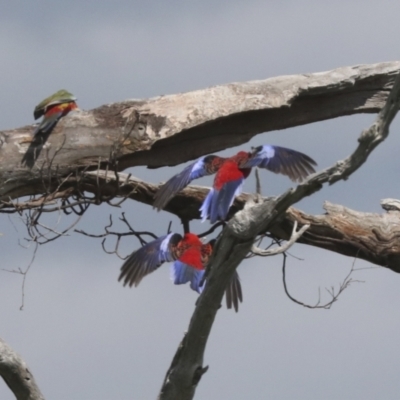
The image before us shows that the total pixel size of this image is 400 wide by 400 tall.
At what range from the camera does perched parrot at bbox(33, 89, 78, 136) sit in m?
5.84

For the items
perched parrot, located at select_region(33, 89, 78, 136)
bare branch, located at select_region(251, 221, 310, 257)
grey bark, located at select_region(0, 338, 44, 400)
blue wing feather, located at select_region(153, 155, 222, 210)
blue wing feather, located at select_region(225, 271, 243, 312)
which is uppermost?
perched parrot, located at select_region(33, 89, 78, 136)

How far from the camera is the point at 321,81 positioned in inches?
246

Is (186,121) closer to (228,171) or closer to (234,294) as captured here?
(228,171)

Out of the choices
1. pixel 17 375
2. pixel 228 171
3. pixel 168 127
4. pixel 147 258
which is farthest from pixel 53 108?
pixel 17 375

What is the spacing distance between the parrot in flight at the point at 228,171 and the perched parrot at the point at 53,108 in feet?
2.06

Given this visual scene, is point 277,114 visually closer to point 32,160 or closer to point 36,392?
point 32,160

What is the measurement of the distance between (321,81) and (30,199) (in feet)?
5.50

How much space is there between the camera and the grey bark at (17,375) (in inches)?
188

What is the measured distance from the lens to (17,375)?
15.9ft

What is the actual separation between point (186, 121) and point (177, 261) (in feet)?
2.80

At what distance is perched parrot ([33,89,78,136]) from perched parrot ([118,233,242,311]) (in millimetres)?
780

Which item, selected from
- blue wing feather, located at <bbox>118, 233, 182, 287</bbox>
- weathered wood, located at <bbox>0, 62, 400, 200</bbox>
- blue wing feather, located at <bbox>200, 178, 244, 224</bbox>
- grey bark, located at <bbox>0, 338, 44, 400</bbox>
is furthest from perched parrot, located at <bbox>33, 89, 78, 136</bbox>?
grey bark, located at <bbox>0, 338, 44, 400</bbox>

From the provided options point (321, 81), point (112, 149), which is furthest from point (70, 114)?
point (321, 81)

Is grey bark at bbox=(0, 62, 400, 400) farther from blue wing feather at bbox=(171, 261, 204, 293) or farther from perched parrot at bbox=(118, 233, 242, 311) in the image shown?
blue wing feather at bbox=(171, 261, 204, 293)
